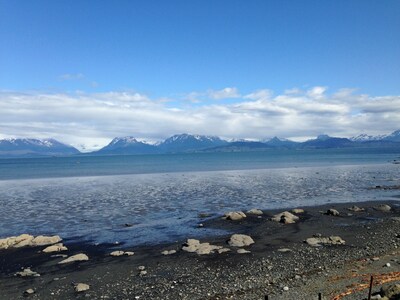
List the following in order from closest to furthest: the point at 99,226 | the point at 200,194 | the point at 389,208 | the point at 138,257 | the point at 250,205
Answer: the point at 138,257 < the point at 99,226 < the point at 389,208 < the point at 250,205 < the point at 200,194

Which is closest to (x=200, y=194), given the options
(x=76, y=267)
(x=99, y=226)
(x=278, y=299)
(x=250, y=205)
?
(x=250, y=205)

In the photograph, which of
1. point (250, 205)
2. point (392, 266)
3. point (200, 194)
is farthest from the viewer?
point (200, 194)

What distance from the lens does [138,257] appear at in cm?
3416

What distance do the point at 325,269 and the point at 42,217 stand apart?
4439 centimetres

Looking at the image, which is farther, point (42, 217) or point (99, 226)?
point (42, 217)

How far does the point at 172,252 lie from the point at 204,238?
21.0 feet

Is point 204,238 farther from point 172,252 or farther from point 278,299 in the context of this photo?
point 278,299

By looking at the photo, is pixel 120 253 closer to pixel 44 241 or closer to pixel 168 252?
pixel 168 252

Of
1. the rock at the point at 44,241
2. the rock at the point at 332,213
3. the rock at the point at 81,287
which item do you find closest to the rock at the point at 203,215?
the rock at the point at 332,213

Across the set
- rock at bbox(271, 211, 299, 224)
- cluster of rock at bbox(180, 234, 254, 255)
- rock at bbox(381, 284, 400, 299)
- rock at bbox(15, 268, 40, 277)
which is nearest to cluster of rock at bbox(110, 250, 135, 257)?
cluster of rock at bbox(180, 234, 254, 255)

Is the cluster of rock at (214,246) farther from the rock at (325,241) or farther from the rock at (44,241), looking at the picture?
the rock at (44,241)

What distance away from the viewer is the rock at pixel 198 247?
115 ft

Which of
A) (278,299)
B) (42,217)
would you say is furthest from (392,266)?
(42,217)

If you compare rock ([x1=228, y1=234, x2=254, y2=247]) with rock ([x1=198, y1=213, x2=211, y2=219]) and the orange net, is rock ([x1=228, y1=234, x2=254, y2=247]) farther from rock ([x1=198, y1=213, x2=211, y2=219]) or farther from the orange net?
rock ([x1=198, y1=213, x2=211, y2=219])
